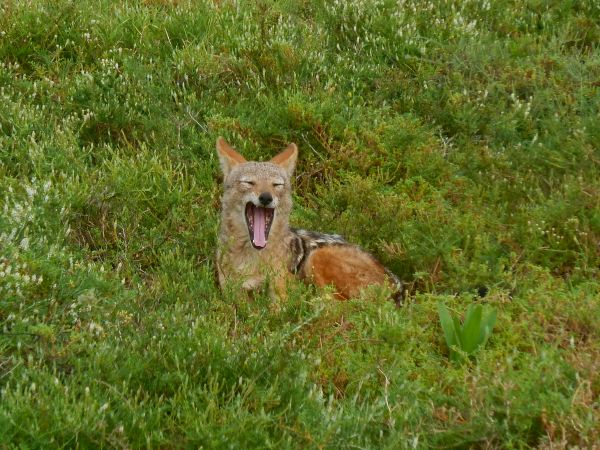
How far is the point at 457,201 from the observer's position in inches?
343

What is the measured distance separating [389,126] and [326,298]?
10.3ft

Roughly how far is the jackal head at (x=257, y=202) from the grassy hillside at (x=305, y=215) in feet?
1.51

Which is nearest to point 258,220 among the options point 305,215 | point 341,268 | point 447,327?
point 341,268

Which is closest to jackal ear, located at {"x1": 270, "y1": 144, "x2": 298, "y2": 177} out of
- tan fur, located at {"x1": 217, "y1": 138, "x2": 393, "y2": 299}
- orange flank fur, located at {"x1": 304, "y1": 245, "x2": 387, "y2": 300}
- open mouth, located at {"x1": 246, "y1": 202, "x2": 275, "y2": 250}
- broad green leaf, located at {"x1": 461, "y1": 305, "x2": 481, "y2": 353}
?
tan fur, located at {"x1": 217, "y1": 138, "x2": 393, "y2": 299}

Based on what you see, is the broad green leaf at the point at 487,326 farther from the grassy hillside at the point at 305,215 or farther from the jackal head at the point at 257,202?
the jackal head at the point at 257,202

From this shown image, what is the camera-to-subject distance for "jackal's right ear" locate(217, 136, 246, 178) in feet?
27.1

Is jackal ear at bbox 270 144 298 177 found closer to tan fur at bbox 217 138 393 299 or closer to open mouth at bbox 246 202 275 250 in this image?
tan fur at bbox 217 138 393 299

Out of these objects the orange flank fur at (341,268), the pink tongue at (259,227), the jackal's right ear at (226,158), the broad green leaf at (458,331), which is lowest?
the orange flank fur at (341,268)

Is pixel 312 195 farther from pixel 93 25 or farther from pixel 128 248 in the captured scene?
pixel 93 25

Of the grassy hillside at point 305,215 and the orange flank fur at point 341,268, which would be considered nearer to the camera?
the grassy hillside at point 305,215

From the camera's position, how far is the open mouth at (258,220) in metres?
7.70

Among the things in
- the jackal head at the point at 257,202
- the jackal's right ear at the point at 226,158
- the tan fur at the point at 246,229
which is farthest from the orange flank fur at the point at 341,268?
the jackal's right ear at the point at 226,158

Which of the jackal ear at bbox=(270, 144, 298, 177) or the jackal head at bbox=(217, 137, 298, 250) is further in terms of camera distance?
the jackal ear at bbox=(270, 144, 298, 177)

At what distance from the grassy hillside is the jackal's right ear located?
1.67ft
